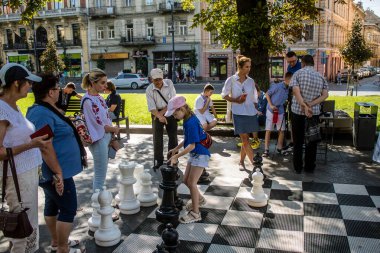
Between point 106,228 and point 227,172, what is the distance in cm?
293

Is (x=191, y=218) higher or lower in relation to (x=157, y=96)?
lower

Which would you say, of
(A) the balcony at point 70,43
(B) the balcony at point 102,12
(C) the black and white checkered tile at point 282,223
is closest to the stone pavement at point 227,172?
(C) the black and white checkered tile at point 282,223

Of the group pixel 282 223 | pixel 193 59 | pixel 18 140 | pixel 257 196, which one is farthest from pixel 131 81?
pixel 18 140

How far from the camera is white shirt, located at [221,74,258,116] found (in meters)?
6.32

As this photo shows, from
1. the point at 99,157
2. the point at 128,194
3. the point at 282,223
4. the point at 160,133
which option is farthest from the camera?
→ the point at 160,133

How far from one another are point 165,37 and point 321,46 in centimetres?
1553

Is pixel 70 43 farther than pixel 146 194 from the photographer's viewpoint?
Yes

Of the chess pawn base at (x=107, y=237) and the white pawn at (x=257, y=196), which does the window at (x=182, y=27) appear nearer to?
the white pawn at (x=257, y=196)

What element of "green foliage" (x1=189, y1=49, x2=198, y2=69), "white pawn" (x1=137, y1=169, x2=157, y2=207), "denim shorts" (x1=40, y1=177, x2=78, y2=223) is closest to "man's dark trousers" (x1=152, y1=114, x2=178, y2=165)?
"white pawn" (x1=137, y1=169, x2=157, y2=207)

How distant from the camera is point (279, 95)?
7496 millimetres

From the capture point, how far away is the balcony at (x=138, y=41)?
1575 inches

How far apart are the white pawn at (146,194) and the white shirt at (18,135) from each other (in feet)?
6.64

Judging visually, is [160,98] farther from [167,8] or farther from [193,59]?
[167,8]

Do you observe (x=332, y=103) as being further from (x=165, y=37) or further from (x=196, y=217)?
(x=165, y=37)
